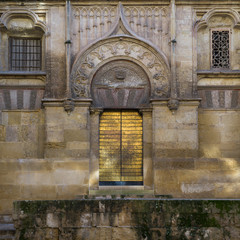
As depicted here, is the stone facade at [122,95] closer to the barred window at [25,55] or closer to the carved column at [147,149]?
the carved column at [147,149]

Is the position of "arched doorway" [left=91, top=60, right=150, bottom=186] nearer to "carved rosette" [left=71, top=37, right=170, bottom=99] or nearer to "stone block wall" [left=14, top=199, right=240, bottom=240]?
"carved rosette" [left=71, top=37, right=170, bottom=99]

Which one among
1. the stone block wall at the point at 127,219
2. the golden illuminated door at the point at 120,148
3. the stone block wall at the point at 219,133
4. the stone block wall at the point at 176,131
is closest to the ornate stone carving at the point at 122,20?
the stone block wall at the point at 176,131

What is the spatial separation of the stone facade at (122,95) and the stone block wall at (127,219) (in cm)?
378

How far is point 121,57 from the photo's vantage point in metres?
13.0

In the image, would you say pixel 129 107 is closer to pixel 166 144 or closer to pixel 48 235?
pixel 166 144

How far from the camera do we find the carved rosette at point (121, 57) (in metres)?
12.8

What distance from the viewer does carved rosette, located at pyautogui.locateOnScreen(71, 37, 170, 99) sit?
12828 millimetres

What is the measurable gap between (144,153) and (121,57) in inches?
129

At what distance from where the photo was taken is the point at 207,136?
1295 cm

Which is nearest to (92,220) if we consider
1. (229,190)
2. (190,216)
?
(190,216)

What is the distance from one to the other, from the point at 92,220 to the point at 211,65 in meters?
7.20

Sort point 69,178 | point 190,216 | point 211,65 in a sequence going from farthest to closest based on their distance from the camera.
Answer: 1. point 211,65
2. point 69,178
3. point 190,216

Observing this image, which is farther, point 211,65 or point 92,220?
point 211,65

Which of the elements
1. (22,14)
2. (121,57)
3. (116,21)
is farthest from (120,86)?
(22,14)
